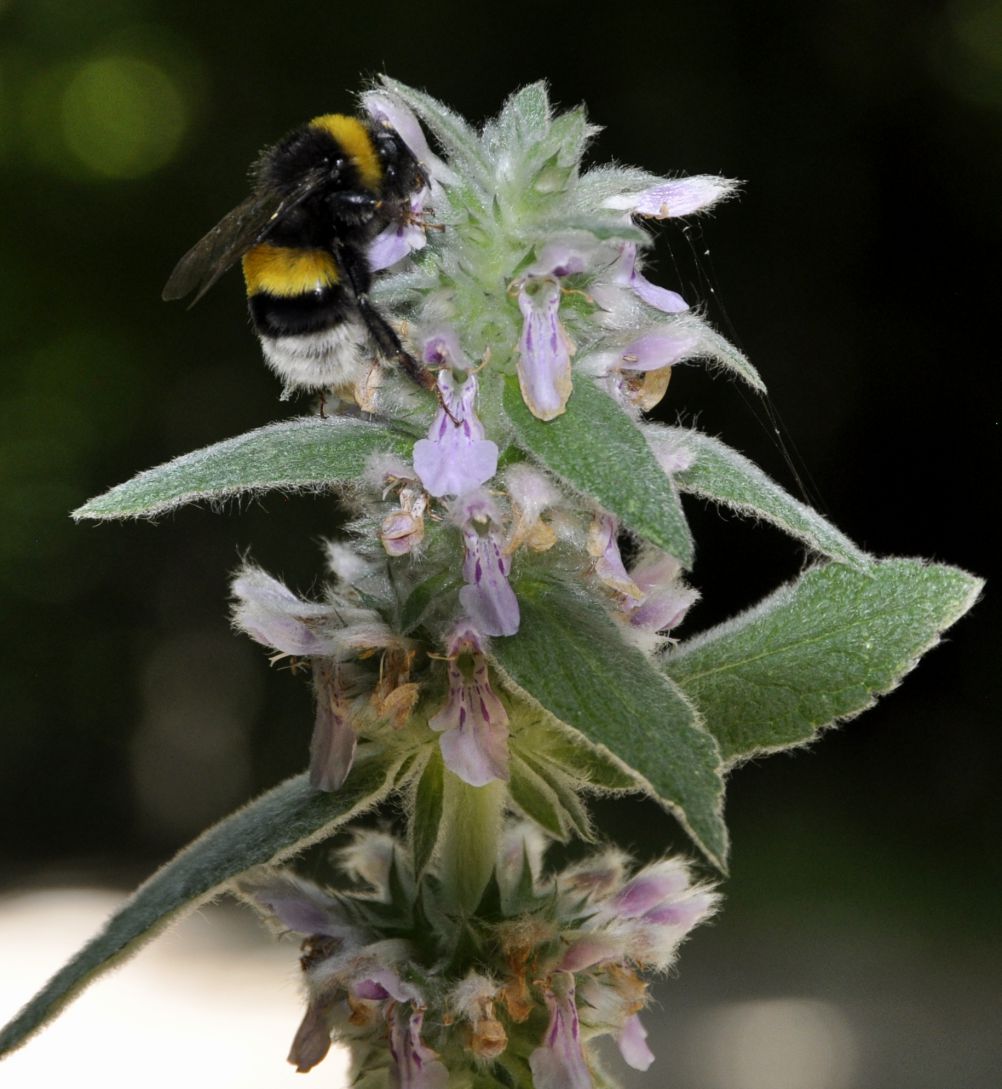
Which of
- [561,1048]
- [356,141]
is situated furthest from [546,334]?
[561,1048]

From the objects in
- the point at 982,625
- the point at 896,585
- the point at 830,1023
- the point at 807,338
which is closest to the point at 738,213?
the point at 807,338

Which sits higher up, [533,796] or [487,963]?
[533,796]

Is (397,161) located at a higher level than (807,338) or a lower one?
lower

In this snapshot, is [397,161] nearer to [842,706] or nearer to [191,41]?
[842,706]

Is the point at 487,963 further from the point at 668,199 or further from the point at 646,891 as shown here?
the point at 668,199

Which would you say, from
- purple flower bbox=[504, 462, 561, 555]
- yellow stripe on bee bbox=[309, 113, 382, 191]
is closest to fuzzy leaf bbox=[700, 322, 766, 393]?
purple flower bbox=[504, 462, 561, 555]

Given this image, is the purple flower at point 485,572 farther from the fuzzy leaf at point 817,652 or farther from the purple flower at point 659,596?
the fuzzy leaf at point 817,652
